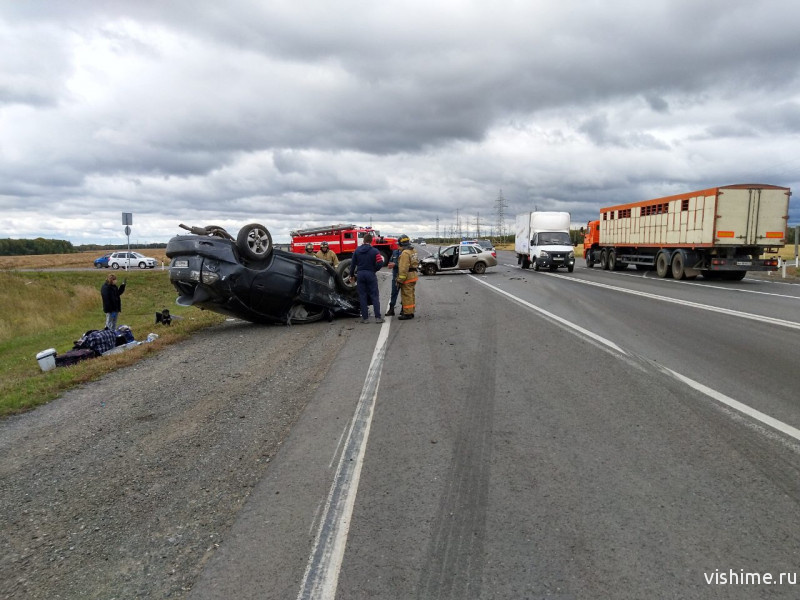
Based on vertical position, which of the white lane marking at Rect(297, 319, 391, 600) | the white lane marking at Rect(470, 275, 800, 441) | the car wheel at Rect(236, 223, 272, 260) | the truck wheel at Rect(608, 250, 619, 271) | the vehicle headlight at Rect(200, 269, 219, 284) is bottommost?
the white lane marking at Rect(297, 319, 391, 600)

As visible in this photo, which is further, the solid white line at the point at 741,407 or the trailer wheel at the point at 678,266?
the trailer wheel at the point at 678,266

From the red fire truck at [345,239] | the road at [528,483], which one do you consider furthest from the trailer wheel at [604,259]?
the road at [528,483]

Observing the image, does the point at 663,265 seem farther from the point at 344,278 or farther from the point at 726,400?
A: the point at 726,400

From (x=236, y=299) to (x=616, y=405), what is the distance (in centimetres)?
709

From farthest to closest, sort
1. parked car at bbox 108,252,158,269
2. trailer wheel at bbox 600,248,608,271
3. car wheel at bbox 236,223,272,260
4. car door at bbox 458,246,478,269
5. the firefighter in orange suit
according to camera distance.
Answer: parked car at bbox 108,252,158,269 → trailer wheel at bbox 600,248,608,271 → car door at bbox 458,246,478,269 → the firefighter in orange suit → car wheel at bbox 236,223,272,260

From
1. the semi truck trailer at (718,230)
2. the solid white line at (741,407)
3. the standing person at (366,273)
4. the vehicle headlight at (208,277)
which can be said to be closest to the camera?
the solid white line at (741,407)

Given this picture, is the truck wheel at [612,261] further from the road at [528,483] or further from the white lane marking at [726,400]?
the road at [528,483]

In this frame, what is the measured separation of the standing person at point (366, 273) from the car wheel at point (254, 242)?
171cm

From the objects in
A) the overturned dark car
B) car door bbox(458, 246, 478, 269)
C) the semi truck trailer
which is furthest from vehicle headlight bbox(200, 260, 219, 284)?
car door bbox(458, 246, 478, 269)

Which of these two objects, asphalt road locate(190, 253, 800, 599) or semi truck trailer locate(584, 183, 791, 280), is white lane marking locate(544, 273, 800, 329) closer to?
asphalt road locate(190, 253, 800, 599)

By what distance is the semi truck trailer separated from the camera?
803 inches

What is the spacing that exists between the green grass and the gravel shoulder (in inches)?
24.6

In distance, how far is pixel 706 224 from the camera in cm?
2078

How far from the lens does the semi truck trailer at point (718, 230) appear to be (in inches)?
803
